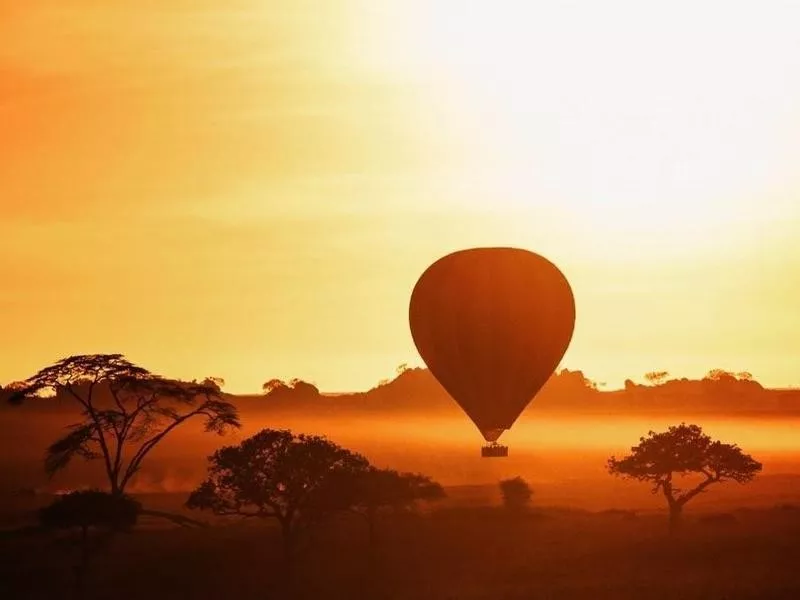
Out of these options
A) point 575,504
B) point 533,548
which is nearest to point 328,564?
point 533,548

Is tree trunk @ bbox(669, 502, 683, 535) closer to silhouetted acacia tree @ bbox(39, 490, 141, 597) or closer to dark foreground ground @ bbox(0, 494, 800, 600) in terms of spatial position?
dark foreground ground @ bbox(0, 494, 800, 600)

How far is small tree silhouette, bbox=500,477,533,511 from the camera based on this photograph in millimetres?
113363

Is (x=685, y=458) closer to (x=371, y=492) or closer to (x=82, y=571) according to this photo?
(x=371, y=492)

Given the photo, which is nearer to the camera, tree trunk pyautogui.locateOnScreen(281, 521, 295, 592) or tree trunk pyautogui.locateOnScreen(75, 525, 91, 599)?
tree trunk pyautogui.locateOnScreen(75, 525, 91, 599)

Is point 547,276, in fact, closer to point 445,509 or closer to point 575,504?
point 445,509

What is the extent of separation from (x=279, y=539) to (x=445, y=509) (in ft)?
53.7

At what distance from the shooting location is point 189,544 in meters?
92.5

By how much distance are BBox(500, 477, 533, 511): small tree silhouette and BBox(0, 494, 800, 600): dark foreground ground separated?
28.2ft

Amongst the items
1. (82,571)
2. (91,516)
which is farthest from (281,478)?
(82,571)

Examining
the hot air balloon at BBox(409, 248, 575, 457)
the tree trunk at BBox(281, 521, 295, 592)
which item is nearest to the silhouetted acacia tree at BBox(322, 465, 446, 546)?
the tree trunk at BBox(281, 521, 295, 592)

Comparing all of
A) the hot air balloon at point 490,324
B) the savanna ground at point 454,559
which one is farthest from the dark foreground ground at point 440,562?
the hot air balloon at point 490,324

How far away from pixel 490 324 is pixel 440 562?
69.9 feet

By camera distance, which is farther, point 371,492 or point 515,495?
point 515,495

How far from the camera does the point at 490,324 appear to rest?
342 ft
